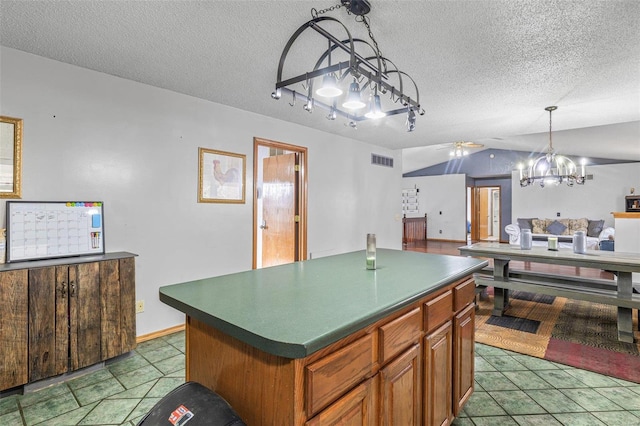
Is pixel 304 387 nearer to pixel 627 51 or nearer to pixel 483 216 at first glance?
pixel 627 51

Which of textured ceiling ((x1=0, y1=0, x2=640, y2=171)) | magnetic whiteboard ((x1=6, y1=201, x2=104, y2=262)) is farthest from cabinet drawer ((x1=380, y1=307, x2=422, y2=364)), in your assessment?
magnetic whiteboard ((x1=6, y1=201, x2=104, y2=262))

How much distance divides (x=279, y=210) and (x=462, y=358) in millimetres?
3392

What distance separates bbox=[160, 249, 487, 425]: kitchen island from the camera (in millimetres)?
940

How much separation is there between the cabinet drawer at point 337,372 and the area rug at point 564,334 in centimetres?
241

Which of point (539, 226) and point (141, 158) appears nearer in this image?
point (141, 158)

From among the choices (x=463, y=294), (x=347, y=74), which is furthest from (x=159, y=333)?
(x=347, y=74)

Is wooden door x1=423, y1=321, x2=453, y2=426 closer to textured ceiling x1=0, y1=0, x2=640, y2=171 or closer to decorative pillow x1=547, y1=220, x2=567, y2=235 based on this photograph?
textured ceiling x1=0, y1=0, x2=640, y2=171

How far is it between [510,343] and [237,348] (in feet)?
9.46

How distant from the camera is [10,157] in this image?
232cm

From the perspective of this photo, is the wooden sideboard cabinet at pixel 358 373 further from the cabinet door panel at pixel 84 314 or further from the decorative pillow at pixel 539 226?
the decorative pillow at pixel 539 226

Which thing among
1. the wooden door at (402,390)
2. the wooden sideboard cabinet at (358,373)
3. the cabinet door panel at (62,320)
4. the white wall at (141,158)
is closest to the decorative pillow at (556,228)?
the white wall at (141,158)

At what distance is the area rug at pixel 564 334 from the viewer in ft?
8.58

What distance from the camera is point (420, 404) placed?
4.81 ft

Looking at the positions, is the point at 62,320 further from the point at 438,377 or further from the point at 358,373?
the point at 438,377
